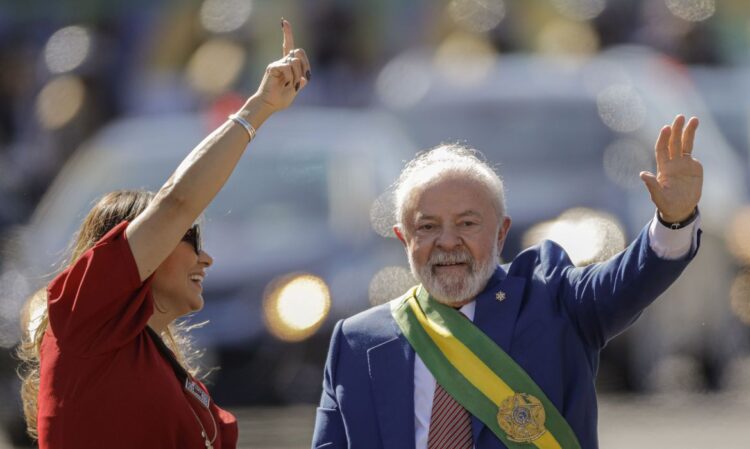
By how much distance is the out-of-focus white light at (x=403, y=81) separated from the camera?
14.2 m

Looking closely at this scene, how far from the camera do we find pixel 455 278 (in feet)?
16.0

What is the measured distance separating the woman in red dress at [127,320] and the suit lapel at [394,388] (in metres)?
0.53

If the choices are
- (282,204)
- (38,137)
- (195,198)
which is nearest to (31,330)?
(195,198)

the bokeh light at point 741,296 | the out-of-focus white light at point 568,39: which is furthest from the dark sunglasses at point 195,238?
the out-of-focus white light at point 568,39

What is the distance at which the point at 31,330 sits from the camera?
15.2ft

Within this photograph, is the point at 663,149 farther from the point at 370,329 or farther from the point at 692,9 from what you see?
the point at 692,9

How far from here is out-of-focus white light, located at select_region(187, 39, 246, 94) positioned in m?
15.0

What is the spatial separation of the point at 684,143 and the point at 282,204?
792cm

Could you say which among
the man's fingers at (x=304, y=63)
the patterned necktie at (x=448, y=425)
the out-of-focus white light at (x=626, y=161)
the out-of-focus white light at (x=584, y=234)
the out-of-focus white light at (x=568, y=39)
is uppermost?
the out-of-focus white light at (x=568, y=39)

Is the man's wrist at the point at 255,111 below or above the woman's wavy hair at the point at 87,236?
above

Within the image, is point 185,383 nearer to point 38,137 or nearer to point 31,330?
point 31,330

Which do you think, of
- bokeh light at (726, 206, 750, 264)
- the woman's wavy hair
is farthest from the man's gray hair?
bokeh light at (726, 206, 750, 264)

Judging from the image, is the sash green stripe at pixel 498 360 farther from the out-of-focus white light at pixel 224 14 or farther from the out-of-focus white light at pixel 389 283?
the out-of-focus white light at pixel 224 14

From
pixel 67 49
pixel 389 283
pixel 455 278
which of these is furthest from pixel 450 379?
pixel 67 49
